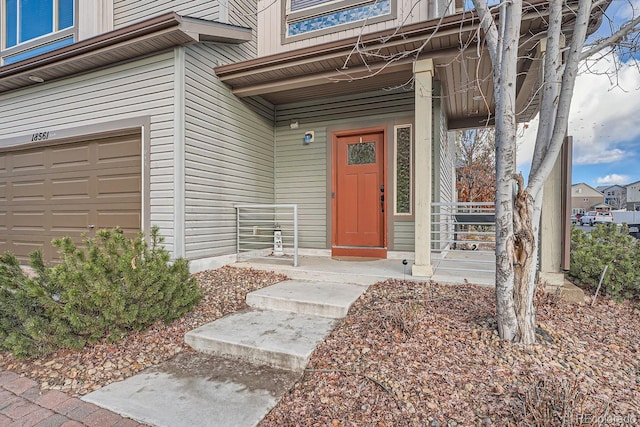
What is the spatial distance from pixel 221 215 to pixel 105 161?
1.89 meters

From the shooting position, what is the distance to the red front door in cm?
527

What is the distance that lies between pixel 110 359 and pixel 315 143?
4252mm

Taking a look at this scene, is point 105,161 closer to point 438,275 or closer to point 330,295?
point 330,295

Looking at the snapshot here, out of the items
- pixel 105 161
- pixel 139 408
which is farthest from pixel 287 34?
pixel 139 408

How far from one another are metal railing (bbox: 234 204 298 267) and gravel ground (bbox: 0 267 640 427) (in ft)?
6.54

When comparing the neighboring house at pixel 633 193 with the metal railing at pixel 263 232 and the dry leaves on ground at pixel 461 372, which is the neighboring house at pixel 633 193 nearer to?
the metal railing at pixel 263 232

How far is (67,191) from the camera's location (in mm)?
5117

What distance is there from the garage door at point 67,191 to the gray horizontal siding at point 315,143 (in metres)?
2.40

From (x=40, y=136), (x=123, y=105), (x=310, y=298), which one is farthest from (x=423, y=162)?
(x=40, y=136)

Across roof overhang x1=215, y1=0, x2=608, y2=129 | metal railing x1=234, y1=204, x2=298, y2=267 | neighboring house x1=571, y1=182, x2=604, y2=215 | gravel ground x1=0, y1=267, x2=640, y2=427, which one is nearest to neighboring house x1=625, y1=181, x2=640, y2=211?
neighboring house x1=571, y1=182, x2=604, y2=215

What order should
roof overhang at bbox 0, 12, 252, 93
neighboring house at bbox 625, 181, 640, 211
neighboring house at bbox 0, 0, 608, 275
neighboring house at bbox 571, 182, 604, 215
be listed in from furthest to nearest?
neighboring house at bbox 571, 182, 604, 215, neighboring house at bbox 625, 181, 640, 211, neighboring house at bbox 0, 0, 608, 275, roof overhang at bbox 0, 12, 252, 93

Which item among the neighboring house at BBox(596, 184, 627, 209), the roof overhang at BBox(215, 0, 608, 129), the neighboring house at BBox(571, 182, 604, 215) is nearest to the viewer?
the roof overhang at BBox(215, 0, 608, 129)

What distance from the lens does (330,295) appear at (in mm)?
3414

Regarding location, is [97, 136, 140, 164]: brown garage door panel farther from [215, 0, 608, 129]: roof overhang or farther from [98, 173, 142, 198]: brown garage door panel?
[215, 0, 608, 129]: roof overhang
